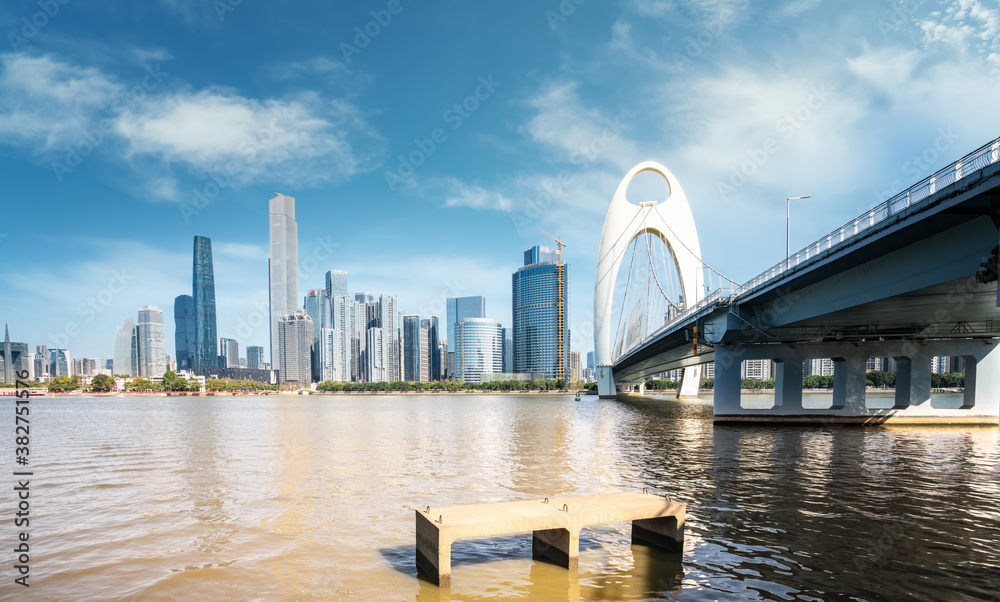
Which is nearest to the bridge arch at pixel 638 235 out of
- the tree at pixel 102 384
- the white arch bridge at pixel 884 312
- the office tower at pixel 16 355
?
the white arch bridge at pixel 884 312

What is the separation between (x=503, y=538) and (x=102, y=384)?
216 meters

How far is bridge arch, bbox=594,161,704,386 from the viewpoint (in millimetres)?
92375

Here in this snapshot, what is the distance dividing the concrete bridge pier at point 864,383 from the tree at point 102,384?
202 meters

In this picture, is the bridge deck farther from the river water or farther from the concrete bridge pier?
the concrete bridge pier

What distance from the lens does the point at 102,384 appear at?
607ft

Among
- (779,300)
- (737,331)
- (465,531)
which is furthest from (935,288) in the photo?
(465,531)

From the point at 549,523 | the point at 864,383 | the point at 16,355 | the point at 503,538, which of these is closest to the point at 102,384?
the point at 16,355

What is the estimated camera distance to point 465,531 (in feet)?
30.3

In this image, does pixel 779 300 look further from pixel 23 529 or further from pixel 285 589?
pixel 23 529

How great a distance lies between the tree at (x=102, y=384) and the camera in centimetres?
18348

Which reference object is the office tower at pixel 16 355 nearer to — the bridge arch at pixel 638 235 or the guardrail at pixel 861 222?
the guardrail at pixel 861 222

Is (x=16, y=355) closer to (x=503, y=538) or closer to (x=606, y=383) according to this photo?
(x=503, y=538)

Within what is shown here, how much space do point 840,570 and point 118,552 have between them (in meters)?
13.5

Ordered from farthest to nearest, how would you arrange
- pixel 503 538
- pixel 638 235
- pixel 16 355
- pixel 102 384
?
pixel 102 384, pixel 638 235, pixel 16 355, pixel 503 538
